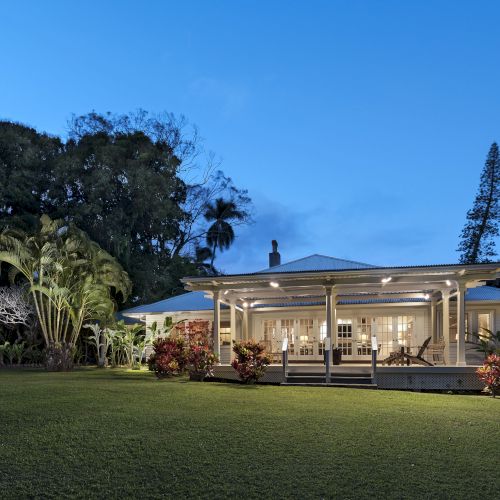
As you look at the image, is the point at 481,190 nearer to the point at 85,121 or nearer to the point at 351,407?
the point at 85,121

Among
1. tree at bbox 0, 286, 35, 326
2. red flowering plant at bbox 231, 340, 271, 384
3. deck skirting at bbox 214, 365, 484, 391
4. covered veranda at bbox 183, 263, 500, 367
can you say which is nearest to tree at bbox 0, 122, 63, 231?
tree at bbox 0, 286, 35, 326

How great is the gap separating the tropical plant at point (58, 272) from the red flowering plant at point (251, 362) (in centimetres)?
692

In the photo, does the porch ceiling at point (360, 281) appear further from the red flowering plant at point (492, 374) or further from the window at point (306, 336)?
the window at point (306, 336)

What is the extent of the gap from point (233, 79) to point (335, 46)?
88.9 m

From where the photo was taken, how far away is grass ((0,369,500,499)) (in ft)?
17.1

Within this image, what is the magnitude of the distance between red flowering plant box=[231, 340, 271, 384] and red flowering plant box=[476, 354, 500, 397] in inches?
203

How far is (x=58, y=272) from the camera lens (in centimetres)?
1806

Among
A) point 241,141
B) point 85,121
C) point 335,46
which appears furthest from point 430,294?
point 241,141

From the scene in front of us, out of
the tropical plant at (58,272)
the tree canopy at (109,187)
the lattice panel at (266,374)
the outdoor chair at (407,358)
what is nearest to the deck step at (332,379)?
the lattice panel at (266,374)

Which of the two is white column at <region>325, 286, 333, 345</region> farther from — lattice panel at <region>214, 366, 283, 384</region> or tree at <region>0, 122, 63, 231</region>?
tree at <region>0, 122, 63, 231</region>

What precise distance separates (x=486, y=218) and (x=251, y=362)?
110 ft

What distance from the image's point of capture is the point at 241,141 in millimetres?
179375

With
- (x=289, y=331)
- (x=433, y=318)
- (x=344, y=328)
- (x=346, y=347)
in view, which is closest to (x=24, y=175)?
(x=289, y=331)

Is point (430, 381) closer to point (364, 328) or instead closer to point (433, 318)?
point (433, 318)
